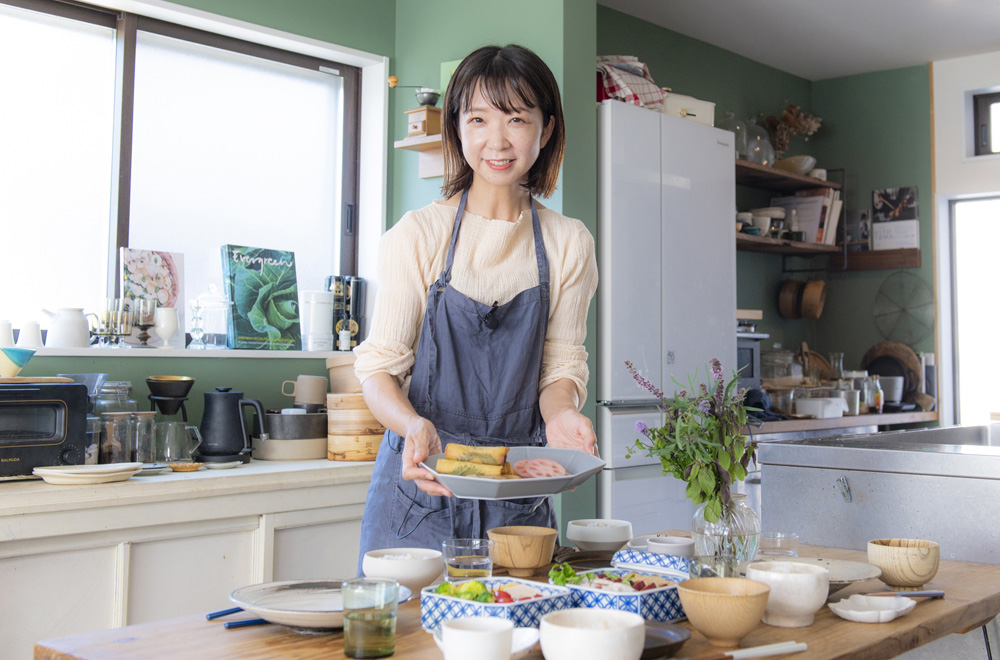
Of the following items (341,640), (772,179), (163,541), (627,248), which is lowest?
(163,541)

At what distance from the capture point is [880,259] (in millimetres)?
5383

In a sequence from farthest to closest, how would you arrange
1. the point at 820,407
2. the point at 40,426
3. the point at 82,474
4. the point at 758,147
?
the point at 758,147, the point at 820,407, the point at 40,426, the point at 82,474

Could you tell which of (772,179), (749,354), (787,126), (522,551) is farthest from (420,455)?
(787,126)

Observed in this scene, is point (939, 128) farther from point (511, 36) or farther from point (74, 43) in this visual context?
point (74, 43)

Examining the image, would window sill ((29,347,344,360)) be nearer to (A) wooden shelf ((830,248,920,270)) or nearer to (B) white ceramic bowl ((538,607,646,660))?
(B) white ceramic bowl ((538,607,646,660))

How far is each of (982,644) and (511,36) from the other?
8.27 feet

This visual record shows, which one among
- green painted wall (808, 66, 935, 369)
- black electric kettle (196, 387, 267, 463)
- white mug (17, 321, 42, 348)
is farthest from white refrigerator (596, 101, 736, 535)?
green painted wall (808, 66, 935, 369)

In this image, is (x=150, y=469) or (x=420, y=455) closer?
(x=420, y=455)

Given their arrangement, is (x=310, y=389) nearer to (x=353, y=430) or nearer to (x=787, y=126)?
(x=353, y=430)

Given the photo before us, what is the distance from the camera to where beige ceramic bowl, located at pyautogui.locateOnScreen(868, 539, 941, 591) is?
4.44 ft

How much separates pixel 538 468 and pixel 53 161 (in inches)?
89.5

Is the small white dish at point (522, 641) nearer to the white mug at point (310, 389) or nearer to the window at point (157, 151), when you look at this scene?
the white mug at point (310, 389)

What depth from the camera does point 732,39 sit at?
15.9 ft

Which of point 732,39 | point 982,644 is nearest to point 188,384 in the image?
point 982,644
